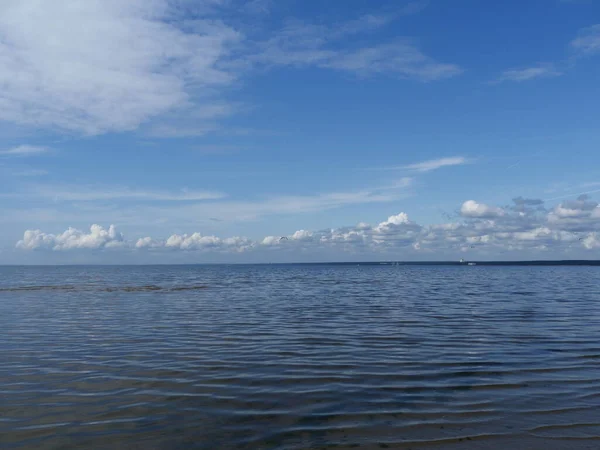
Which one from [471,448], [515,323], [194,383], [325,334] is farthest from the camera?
[515,323]

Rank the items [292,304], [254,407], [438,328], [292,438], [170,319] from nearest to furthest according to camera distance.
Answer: [292,438] < [254,407] < [438,328] < [170,319] < [292,304]

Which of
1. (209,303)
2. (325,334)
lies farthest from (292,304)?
(325,334)

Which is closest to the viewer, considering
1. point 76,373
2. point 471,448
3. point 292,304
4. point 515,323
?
point 471,448

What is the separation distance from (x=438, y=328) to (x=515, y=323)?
5113mm

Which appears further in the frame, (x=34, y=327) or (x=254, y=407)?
(x=34, y=327)

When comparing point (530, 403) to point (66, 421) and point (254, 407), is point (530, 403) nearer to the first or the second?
point (254, 407)

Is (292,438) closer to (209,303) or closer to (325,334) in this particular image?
(325,334)

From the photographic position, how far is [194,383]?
13.9 meters

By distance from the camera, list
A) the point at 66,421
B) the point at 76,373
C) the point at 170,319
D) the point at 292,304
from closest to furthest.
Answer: the point at 66,421
the point at 76,373
the point at 170,319
the point at 292,304

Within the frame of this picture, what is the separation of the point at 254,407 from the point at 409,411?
3683 mm

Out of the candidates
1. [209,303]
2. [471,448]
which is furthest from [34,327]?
[471,448]

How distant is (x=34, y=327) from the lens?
2567cm

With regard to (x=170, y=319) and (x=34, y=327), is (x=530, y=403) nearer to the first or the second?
(x=170, y=319)

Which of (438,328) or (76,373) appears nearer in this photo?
(76,373)
